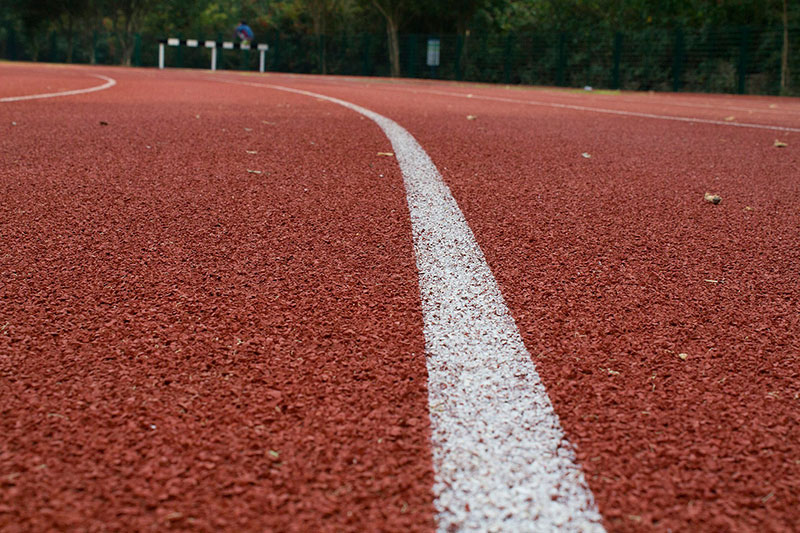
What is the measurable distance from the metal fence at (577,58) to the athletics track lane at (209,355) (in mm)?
22748

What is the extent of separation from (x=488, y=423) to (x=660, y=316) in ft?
2.72

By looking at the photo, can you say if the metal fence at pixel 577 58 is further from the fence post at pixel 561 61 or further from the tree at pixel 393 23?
the tree at pixel 393 23

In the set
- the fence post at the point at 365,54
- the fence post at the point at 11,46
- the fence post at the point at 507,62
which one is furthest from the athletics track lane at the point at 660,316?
the fence post at the point at 11,46

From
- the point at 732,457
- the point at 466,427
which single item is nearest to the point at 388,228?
the point at 466,427

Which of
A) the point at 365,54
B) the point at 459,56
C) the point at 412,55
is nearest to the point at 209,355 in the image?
the point at 459,56

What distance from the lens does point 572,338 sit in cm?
189

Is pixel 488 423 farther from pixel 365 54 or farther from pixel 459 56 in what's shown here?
pixel 365 54

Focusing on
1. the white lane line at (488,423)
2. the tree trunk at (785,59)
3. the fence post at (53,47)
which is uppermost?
the fence post at (53,47)

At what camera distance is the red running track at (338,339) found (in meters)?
1.24

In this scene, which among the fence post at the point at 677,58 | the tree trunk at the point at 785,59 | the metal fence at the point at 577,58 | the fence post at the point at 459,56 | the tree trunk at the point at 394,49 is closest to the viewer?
the tree trunk at the point at 785,59

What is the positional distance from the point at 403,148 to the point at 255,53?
41.6 metres

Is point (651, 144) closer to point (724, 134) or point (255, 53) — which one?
point (724, 134)

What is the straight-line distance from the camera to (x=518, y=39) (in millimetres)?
31688

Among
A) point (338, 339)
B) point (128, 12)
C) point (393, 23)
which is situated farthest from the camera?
point (128, 12)
